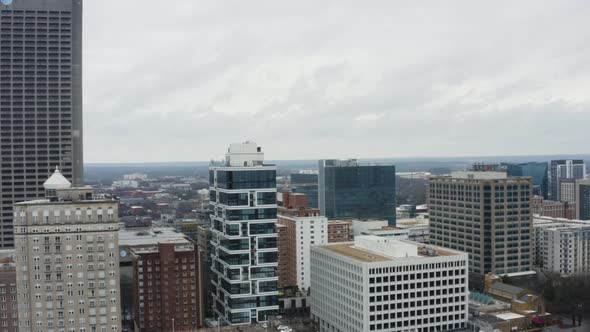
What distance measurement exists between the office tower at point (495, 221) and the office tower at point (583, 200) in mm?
75618

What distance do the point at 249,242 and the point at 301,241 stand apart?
1216 inches

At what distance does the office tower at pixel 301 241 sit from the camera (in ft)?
376

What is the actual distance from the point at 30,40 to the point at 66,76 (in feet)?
33.2

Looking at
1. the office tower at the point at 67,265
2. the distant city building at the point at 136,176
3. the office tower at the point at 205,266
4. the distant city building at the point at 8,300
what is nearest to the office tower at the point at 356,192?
the distant city building at the point at 136,176

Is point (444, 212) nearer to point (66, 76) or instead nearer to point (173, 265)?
point (173, 265)

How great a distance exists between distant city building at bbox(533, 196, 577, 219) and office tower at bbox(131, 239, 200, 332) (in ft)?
387

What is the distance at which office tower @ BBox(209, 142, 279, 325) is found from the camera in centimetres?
8431

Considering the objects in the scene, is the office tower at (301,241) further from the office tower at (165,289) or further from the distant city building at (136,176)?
the distant city building at (136,176)

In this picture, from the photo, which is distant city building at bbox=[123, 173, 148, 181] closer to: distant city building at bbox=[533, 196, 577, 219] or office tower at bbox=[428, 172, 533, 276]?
office tower at bbox=[428, 172, 533, 276]

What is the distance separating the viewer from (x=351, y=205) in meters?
170

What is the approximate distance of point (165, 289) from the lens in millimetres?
Result: 84125

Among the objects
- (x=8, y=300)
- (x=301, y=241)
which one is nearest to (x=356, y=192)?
(x=301, y=241)

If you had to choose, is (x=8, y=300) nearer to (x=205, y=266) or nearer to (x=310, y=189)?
(x=205, y=266)

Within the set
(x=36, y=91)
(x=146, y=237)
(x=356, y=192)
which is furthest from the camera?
(x=356, y=192)
